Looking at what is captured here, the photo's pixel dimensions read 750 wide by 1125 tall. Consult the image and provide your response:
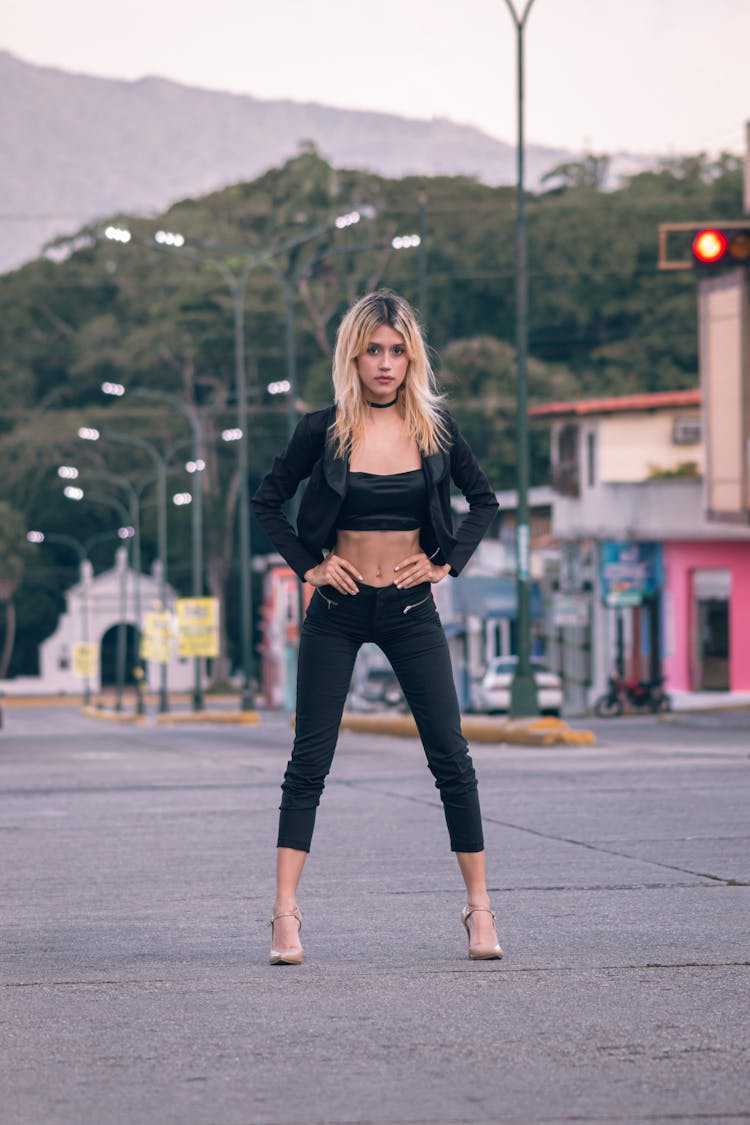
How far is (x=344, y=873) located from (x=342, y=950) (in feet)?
7.22

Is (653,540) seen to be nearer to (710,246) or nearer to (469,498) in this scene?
(710,246)

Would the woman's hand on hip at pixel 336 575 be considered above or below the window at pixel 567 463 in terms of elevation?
below

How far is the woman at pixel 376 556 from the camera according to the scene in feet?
22.5

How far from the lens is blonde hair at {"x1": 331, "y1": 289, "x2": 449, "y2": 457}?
6.86 m

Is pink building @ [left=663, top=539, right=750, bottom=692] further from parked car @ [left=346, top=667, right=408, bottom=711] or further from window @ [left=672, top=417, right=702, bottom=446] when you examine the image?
parked car @ [left=346, top=667, right=408, bottom=711]

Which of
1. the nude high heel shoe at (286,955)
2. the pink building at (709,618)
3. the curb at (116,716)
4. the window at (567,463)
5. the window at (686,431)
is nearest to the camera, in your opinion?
the nude high heel shoe at (286,955)

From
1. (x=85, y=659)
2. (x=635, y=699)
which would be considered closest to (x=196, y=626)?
(x=635, y=699)

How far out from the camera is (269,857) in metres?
9.93

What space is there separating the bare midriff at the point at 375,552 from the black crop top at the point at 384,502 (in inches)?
0.8

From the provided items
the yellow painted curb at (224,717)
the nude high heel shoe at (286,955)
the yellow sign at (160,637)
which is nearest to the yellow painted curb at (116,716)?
the yellow sign at (160,637)

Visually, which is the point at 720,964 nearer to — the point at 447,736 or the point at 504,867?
the point at 447,736

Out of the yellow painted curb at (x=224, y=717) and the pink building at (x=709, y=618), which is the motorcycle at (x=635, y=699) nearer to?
the pink building at (x=709, y=618)

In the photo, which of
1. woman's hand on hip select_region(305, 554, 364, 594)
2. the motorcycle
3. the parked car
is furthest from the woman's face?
the parked car

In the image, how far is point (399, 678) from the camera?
691cm
